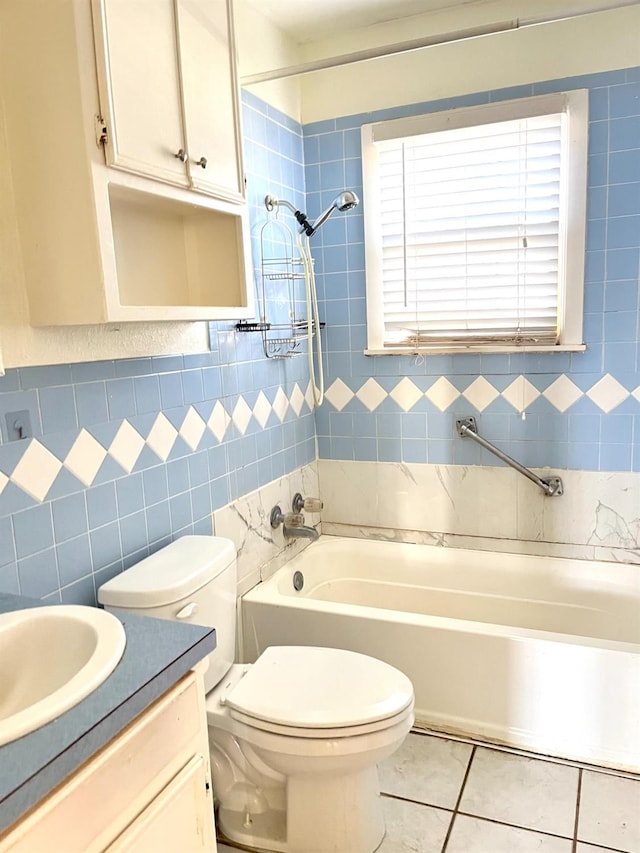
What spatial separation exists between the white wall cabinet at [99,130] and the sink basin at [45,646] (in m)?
0.63

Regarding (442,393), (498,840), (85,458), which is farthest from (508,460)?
(85,458)

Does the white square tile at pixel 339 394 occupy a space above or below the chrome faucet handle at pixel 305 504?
above

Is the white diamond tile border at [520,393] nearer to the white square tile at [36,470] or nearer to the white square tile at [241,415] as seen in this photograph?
the white square tile at [241,415]

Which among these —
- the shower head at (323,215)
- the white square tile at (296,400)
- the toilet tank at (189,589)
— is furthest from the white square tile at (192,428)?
the shower head at (323,215)

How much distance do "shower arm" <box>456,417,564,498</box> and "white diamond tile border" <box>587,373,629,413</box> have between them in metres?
0.35

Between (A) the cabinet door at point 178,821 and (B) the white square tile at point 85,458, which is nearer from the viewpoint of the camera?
(A) the cabinet door at point 178,821

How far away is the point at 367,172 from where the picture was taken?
2779 mm

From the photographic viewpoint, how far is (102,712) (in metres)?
1.01

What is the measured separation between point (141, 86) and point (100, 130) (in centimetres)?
18

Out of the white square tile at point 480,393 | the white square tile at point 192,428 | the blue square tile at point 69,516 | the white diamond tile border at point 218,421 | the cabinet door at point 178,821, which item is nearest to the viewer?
the cabinet door at point 178,821

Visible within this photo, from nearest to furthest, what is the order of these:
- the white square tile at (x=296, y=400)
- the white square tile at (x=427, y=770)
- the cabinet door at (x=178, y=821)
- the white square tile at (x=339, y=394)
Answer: the cabinet door at (x=178, y=821) → the white square tile at (x=427, y=770) → the white square tile at (x=296, y=400) → the white square tile at (x=339, y=394)

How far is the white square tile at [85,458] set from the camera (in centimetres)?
165

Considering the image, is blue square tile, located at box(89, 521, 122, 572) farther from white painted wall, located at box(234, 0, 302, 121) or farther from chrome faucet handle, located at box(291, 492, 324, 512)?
white painted wall, located at box(234, 0, 302, 121)

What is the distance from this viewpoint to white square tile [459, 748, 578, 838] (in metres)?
1.86
